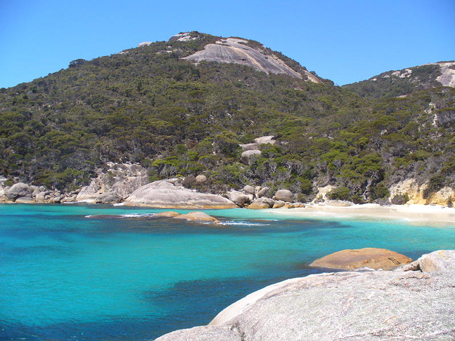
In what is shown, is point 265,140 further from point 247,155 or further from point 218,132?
point 218,132

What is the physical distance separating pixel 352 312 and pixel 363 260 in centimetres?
839

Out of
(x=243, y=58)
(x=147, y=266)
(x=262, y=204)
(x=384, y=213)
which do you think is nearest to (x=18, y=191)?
(x=262, y=204)

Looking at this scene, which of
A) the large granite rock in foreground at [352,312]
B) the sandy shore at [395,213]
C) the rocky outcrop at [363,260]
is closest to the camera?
the large granite rock in foreground at [352,312]

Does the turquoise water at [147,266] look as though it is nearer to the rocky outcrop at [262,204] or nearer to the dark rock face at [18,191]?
the rocky outcrop at [262,204]

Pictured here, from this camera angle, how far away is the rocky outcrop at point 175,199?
41875 mm

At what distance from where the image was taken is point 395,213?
32781mm

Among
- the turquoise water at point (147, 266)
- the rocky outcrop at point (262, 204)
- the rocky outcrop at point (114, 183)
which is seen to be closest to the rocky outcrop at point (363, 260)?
the turquoise water at point (147, 266)

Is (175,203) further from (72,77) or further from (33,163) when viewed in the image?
(72,77)

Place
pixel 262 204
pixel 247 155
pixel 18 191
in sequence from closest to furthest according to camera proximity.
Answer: pixel 262 204 < pixel 18 191 < pixel 247 155

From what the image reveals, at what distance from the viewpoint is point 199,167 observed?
169 feet

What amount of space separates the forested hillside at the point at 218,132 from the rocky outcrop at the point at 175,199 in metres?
4.78

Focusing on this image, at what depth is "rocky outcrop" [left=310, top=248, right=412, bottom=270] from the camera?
12398 millimetres

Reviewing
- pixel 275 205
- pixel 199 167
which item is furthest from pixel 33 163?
pixel 275 205

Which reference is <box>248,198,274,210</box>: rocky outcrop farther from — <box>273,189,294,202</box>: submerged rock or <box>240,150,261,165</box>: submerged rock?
<box>240,150,261,165</box>: submerged rock
